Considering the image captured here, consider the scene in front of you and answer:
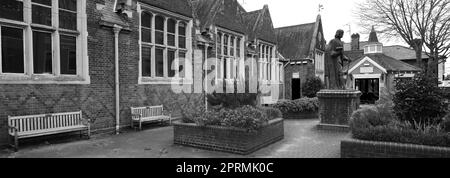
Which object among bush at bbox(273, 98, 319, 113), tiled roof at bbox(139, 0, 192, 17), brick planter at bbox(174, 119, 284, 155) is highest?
tiled roof at bbox(139, 0, 192, 17)

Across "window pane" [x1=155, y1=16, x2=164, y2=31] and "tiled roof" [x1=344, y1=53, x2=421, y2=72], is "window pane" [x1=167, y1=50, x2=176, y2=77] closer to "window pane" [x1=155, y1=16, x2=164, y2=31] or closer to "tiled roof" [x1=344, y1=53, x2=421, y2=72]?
"window pane" [x1=155, y1=16, x2=164, y2=31]

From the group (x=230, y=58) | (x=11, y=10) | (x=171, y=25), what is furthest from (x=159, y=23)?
(x=230, y=58)

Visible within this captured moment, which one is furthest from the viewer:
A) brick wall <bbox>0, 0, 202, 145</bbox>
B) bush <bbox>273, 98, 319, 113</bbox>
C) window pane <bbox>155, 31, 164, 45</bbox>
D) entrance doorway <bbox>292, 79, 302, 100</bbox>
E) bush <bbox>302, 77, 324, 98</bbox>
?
entrance doorway <bbox>292, 79, 302, 100</bbox>

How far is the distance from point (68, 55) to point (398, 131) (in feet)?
30.8

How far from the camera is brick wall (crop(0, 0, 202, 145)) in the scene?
309 inches

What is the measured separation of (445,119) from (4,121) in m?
10.9

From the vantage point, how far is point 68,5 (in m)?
9.09

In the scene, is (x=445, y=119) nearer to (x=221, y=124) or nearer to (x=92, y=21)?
(x=221, y=124)

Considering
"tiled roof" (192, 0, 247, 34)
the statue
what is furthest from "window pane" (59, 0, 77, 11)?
the statue

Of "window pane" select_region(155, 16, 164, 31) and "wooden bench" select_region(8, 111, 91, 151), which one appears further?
"window pane" select_region(155, 16, 164, 31)

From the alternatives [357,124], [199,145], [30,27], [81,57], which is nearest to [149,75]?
[81,57]

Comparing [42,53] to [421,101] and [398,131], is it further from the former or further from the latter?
→ [421,101]

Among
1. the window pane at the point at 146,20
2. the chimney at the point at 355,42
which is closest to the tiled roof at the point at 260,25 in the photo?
the window pane at the point at 146,20

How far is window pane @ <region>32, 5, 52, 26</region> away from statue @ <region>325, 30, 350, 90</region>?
31.8 ft
